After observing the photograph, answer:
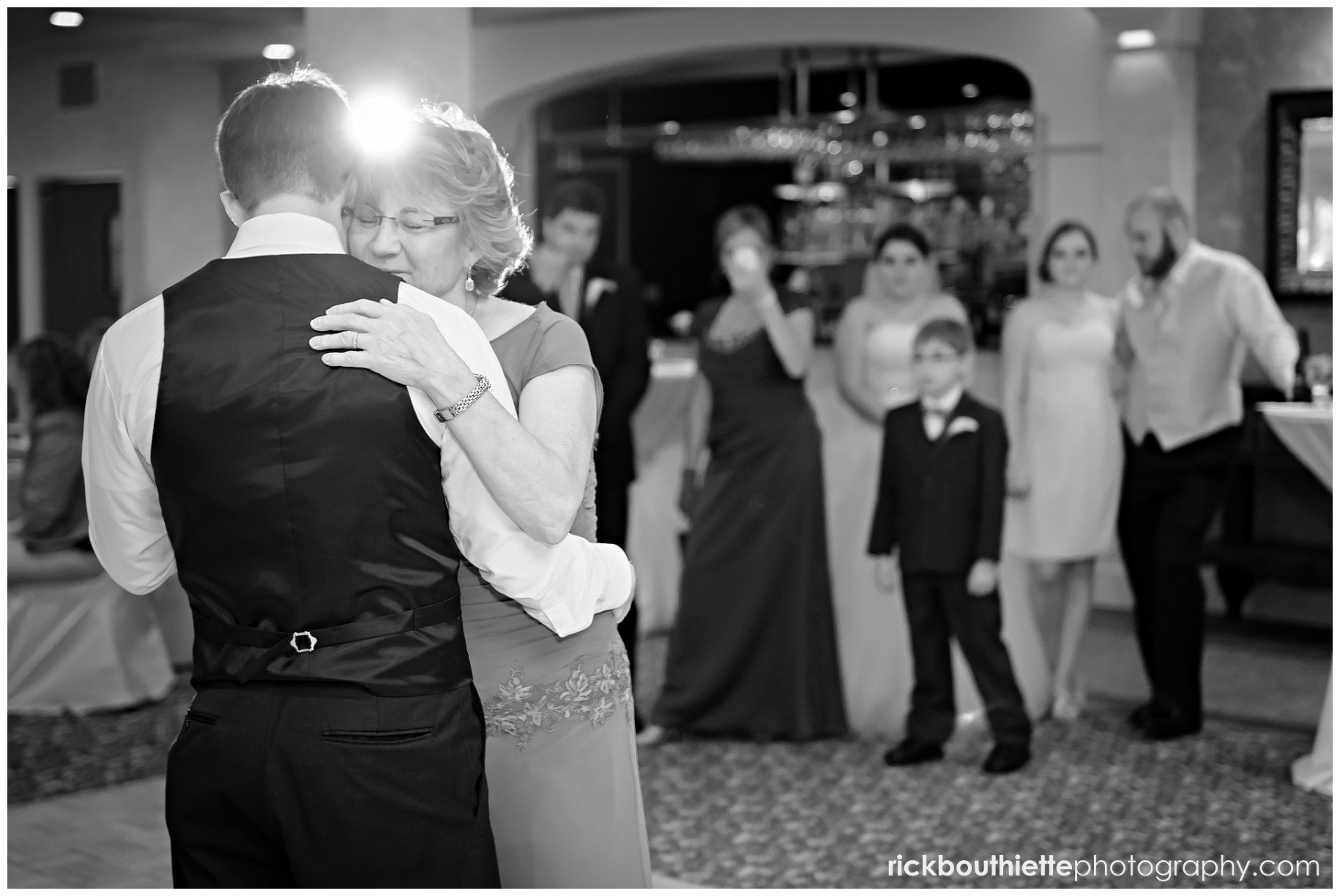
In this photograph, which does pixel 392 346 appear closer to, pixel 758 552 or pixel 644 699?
pixel 758 552

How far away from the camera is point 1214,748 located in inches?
161

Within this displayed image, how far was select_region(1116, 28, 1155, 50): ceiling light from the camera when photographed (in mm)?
5945

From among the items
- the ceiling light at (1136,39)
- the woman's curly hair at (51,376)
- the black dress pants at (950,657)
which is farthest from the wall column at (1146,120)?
the woman's curly hair at (51,376)

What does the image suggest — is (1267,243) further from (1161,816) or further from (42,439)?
(42,439)

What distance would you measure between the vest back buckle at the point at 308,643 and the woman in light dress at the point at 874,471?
2.92 meters

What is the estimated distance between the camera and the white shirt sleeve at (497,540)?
1.50 meters

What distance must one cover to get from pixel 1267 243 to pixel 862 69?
11.7 feet

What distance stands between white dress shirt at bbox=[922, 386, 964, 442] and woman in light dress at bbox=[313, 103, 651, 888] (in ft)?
6.73

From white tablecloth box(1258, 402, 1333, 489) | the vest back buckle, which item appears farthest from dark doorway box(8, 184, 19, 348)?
the vest back buckle

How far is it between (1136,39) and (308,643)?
17.5 feet

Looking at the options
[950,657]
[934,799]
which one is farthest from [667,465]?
[934,799]

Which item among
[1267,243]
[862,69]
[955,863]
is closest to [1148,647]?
[955,863]

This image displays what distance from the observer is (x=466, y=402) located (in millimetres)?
1456

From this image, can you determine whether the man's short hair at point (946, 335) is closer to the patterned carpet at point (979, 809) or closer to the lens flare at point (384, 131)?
the patterned carpet at point (979, 809)
